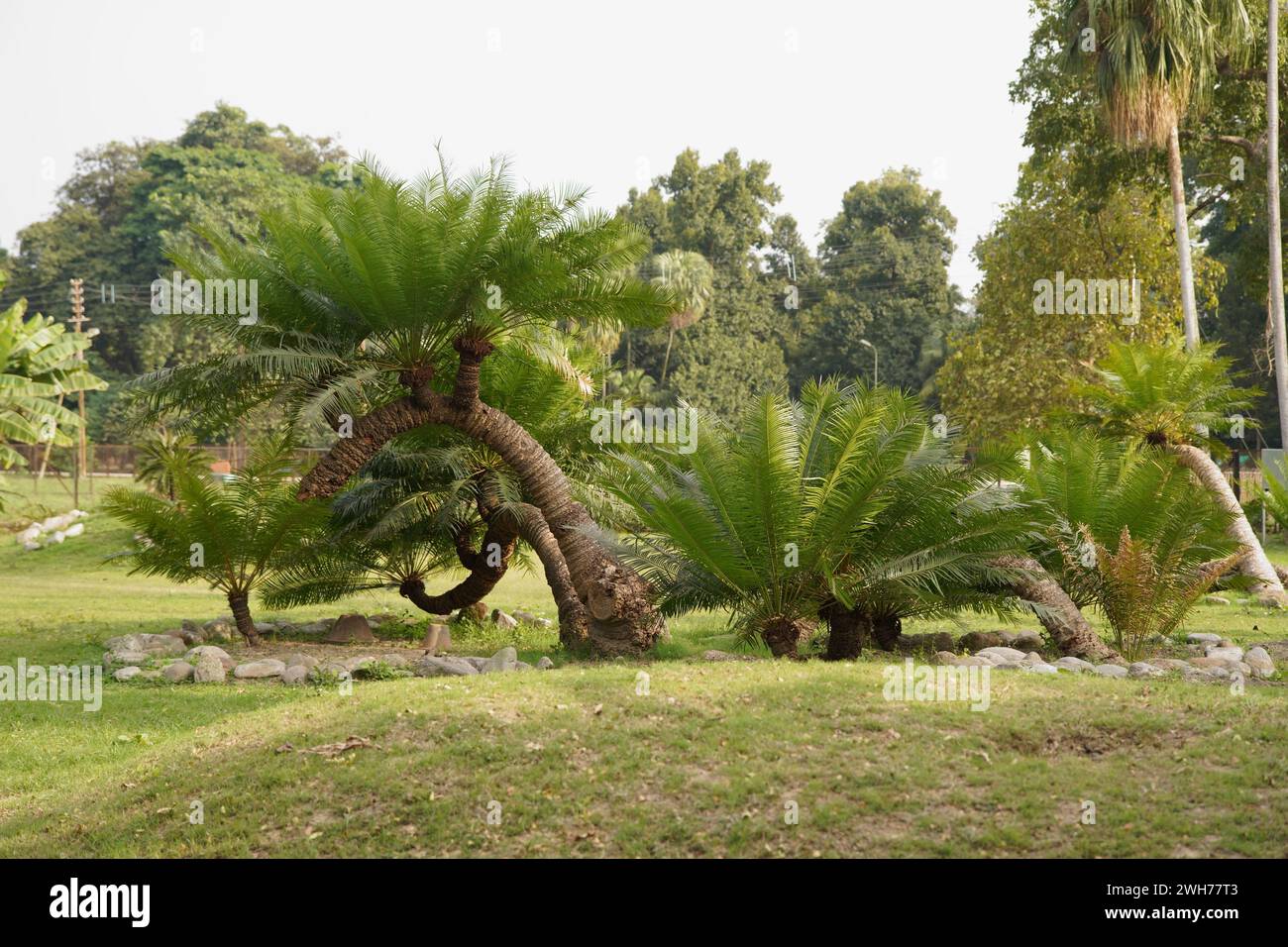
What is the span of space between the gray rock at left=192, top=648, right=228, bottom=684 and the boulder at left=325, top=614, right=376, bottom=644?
2936mm

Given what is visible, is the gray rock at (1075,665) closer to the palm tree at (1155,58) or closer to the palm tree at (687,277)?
the palm tree at (1155,58)

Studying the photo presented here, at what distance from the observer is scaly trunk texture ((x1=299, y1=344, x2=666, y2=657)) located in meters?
10.7

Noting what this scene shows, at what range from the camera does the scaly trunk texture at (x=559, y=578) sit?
11453 millimetres

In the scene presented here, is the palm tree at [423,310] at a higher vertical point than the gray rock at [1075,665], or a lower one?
higher

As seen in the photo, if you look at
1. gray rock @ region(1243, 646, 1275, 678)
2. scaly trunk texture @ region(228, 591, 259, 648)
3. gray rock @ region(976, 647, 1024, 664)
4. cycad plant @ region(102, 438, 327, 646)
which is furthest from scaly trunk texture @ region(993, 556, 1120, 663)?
scaly trunk texture @ region(228, 591, 259, 648)

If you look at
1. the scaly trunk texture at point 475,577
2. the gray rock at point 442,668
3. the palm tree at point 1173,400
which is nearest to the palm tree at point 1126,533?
the palm tree at point 1173,400

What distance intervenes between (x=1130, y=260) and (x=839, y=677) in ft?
69.7

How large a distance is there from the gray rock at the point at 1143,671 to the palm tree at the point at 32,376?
1652cm

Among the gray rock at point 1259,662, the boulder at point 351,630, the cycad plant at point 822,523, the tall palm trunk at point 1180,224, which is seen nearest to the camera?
the cycad plant at point 822,523

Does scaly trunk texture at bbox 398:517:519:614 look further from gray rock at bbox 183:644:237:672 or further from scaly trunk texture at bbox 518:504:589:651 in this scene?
gray rock at bbox 183:644:237:672

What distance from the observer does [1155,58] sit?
20.3m

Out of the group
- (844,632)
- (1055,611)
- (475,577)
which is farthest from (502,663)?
(1055,611)

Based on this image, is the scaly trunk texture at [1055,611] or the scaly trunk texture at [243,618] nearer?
the scaly trunk texture at [1055,611]

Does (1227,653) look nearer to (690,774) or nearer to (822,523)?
(822,523)
